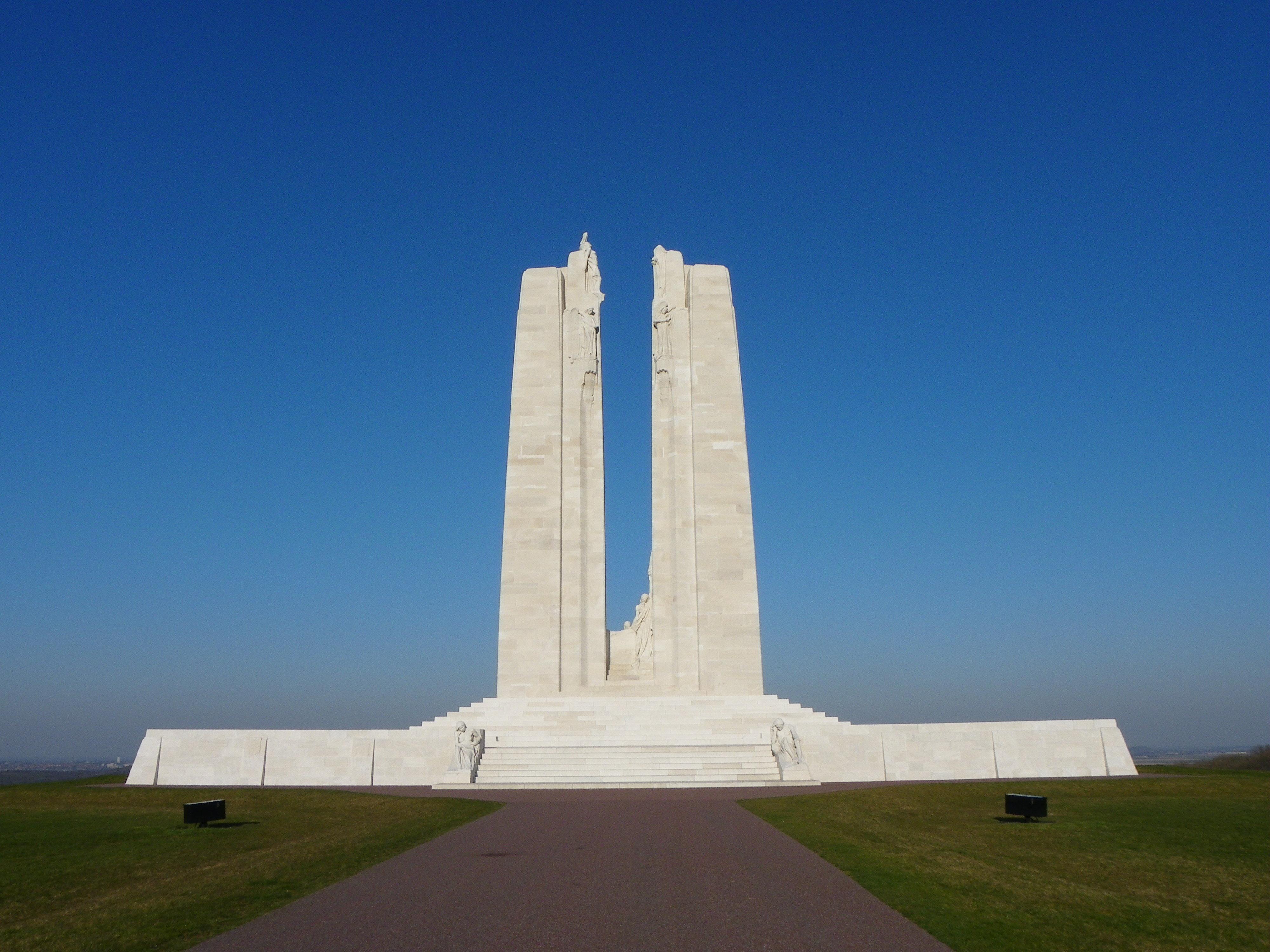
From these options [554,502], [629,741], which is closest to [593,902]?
[629,741]

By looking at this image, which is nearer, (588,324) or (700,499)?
(700,499)

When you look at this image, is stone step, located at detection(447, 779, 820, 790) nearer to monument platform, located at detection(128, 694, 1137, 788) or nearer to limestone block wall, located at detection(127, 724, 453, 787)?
monument platform, located at detection(128, 694, 1137, 788)

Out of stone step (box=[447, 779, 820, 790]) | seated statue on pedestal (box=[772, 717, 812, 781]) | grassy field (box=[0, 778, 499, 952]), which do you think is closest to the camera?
grassy field (box=[0, 778, 499, 952])

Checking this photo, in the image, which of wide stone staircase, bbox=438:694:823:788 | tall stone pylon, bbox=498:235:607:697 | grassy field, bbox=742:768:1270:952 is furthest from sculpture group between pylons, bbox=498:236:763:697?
grassy field, bbox=742:768:1270:952

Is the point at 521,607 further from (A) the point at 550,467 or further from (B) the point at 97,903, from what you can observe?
(B) the point at 97,903

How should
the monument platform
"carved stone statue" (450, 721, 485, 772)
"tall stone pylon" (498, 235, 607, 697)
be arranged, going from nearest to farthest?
"carved stone statue" (450, 721, 485, 772) < the monument platform < "tall stone pylon" (498, 235, 607, 697)

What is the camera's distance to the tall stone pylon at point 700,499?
30.4 m

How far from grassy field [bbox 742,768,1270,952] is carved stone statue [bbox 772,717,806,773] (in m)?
4.46

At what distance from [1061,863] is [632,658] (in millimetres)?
26836

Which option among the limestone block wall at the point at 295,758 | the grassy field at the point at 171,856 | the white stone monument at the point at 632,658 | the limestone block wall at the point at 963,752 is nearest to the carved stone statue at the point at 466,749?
the white stone monument at the point at 632,658

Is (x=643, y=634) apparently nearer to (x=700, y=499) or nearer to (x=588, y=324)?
(x=700, y=499)

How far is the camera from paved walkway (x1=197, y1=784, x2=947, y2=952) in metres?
6.24

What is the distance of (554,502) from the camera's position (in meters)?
31.5

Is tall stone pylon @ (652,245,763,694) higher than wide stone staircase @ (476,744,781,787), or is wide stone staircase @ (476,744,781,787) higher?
tall stone pylon @ (652,245,763,694)
